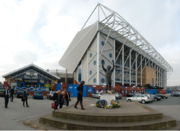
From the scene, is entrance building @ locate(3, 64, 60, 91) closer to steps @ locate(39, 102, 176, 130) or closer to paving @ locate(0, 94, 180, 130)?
paving @ locate(0, 94, 180, 130)

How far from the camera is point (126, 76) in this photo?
49.2 metres

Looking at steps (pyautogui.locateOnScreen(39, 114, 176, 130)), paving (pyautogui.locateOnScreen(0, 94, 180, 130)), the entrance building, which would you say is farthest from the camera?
the entrance building

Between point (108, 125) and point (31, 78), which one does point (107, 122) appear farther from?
point (31, 78)

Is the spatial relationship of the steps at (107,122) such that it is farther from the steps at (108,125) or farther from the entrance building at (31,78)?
the entrance building at (31,78)

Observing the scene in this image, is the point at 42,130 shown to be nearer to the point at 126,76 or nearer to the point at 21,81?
the point at 21,81

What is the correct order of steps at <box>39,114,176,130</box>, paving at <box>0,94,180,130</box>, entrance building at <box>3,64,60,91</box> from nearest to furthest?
steps at <box>39,114,176,130</box> → paving at <box>0,94,180,130</box> → entrance building at <box>3,64,60,91</box>

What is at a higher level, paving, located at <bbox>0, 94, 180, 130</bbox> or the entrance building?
the entrance building

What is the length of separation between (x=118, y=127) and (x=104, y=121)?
0.77 m

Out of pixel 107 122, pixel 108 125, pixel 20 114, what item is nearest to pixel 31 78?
pixel 20 114

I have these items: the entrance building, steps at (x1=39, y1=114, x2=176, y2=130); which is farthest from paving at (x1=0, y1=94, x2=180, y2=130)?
the entrance building

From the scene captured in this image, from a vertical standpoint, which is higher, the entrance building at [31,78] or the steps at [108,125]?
the entrance building at [31,78]

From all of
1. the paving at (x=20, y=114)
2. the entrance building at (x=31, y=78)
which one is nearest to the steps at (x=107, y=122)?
the paving at (x=20, y=114)

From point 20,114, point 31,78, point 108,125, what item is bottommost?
point 20,114

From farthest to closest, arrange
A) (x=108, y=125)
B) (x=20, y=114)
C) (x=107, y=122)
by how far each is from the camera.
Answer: (x=20, y=114) < (x=107, y=122) < (x=108, y=125)
